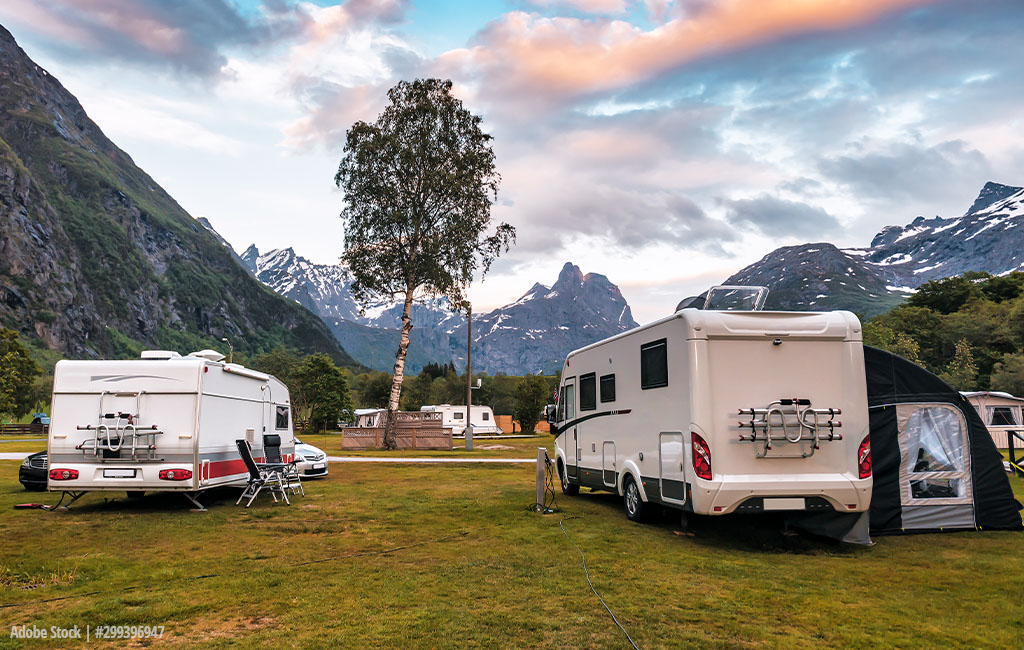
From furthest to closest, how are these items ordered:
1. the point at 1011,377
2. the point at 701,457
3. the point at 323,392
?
the point at 323,392
the point at 1011,377
the point at 701,457

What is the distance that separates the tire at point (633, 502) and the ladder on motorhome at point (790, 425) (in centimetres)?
240

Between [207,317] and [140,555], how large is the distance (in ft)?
640

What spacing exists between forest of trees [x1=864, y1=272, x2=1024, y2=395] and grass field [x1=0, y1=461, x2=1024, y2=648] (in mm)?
49201

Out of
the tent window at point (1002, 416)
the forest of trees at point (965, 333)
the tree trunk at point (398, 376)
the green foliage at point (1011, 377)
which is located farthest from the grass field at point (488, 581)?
the green foliage at point (1011, 377)

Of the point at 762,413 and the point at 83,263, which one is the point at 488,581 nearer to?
the point at 762,413

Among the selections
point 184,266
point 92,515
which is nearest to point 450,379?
point 92,515

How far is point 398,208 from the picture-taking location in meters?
30.2

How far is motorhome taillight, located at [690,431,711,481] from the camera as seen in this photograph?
826 cm

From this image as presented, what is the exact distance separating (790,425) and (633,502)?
3099 millimetres

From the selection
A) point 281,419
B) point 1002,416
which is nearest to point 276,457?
point 281,419

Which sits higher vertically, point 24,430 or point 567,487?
point 24,430

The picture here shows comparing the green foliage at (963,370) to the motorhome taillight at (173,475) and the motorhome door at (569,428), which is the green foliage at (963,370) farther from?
the motorhome taillight at (173,475)

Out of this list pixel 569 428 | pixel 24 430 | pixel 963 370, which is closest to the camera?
pixel 569 428

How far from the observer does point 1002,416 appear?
26.1 metres
